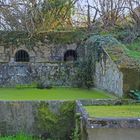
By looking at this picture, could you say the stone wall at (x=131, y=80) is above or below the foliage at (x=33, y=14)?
below

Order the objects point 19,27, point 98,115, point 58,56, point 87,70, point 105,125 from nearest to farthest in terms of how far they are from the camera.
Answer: point 105,125
point 98,115
point 87,70
point 58,56
point 19,27

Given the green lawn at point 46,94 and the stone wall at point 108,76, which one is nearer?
the stone wall at point 108,76

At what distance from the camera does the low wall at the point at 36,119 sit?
10.0m

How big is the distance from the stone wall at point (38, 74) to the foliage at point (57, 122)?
23.6ft

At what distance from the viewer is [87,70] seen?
678 inches

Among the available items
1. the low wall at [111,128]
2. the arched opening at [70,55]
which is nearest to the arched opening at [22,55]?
the arched opening at [70,55]

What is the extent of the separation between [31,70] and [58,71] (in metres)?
1.14

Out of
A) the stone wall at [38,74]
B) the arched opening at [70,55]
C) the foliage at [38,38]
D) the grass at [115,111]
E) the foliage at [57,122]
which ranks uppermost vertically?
the foliage at [38,38]

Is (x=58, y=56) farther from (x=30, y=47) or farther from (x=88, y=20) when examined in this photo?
(x=88, y=20)

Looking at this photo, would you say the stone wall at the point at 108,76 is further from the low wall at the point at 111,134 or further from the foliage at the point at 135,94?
the low wall at the point at 111,134

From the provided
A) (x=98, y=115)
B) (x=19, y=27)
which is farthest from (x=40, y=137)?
(x=19, y=27)

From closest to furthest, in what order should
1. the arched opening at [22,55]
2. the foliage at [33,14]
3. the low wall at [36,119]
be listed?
the low wall at [36,119], the arched opening at [22,55], the foliage at [33,14]

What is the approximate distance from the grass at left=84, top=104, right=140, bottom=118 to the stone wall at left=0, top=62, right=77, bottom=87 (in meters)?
8.10

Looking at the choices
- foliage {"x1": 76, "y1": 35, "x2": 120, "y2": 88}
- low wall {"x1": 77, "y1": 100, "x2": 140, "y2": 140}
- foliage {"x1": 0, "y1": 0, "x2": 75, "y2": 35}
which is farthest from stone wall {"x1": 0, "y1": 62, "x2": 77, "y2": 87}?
low wall {"x1": 77, "y1": 100, "x2": 140, "y2": 140}
